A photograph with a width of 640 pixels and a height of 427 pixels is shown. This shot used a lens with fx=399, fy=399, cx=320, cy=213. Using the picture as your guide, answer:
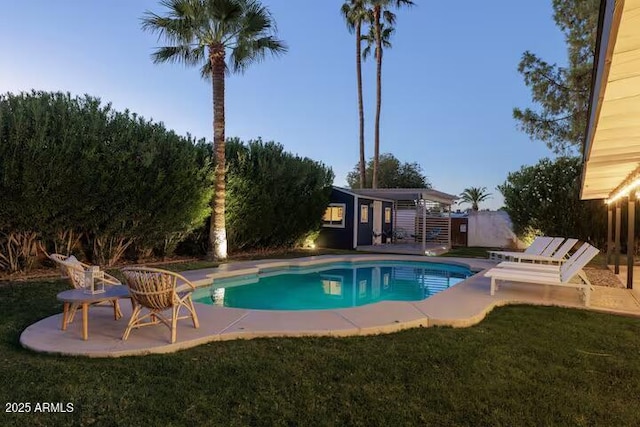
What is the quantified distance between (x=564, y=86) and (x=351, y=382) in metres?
17.3

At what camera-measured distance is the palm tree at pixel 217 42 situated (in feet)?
35.9

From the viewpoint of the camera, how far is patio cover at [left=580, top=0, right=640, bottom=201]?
1.79 m

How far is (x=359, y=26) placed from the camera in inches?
971

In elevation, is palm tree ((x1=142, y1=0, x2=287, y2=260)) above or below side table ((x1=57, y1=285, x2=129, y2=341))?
above

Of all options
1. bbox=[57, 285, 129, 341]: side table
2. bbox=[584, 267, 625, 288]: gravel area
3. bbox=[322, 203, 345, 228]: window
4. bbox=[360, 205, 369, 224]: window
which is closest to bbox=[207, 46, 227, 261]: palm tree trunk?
bbox=[57, 285, 129, 341]: side table

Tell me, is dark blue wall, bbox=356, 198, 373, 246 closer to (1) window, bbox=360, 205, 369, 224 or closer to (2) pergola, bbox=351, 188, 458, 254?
(1) window, bbox=360, 205, 369, 224

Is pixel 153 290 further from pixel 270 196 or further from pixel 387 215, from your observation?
pixel 387 215

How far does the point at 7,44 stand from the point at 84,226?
8.00m

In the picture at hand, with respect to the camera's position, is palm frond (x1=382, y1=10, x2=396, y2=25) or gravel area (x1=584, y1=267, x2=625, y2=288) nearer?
gravel area (x1=584, y1=267, x2=625, y2=288)

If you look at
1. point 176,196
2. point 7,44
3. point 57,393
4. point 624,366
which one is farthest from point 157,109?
point 624,366

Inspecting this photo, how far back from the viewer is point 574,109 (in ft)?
52.5

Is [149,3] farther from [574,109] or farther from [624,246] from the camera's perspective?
[624,246]

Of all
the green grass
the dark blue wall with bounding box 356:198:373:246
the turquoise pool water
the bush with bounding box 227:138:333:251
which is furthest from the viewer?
the dark blue wall with bounding box 356:198:373:246

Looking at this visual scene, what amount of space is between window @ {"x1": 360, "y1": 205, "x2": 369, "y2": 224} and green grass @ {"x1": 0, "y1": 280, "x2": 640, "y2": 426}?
1405 cm
